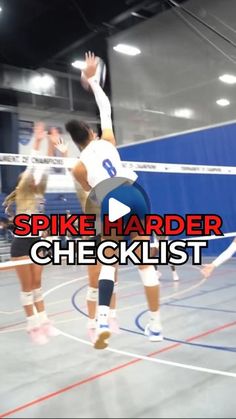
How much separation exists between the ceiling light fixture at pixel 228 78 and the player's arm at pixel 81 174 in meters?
12.3

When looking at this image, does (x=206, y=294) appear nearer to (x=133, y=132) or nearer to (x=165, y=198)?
(x=165, y=198)

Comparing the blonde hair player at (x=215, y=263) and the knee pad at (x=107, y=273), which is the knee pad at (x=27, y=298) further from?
the blonde hair player at (x=215, y=263)

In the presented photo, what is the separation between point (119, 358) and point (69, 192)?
6545mm

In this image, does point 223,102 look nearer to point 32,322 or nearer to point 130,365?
point 130,365

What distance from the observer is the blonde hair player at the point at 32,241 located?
271 cm

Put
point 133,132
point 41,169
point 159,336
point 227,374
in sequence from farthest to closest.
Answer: point 133,132
point 227,374
point 41,169
point 159,336

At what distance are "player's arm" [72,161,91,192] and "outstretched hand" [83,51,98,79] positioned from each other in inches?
23.3

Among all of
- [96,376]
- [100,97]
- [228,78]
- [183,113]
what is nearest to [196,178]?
[183,113]

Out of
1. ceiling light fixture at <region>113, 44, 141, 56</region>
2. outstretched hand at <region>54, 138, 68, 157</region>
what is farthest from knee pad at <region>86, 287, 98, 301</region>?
ceiling light fixture at <region>113, 44, 141, 56</region>

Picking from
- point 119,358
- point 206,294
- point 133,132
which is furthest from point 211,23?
point 119,358

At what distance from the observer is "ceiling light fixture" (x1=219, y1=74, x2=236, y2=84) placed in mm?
13719

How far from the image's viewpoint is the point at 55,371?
4.34 m

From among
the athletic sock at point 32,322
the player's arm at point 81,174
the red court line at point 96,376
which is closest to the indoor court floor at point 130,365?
the red court line at point 96,376

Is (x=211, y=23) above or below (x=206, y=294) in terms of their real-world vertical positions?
above
